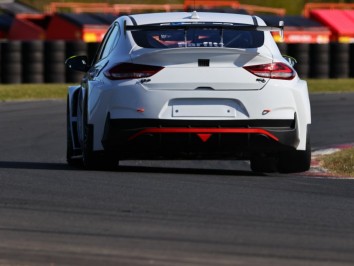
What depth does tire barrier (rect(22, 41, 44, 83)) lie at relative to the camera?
97.6 feet

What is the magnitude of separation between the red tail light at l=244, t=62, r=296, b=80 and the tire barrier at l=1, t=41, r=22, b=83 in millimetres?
19740

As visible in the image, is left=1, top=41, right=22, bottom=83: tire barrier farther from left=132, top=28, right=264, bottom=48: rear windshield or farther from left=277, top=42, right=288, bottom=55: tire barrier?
left=132, top=28, right=264, bottom=48: rear windshield

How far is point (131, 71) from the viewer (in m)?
10.3

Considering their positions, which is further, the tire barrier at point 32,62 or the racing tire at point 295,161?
the tire barrier at point 32,62

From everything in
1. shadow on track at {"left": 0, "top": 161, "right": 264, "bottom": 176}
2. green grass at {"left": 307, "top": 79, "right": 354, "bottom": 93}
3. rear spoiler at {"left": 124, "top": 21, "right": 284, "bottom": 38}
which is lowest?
green grass at {"left": 307, "top": 79, "right": 354, "bottom": 93}

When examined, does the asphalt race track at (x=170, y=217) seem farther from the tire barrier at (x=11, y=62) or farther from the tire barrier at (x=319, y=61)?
the tire barrier at (x=319, y=61)

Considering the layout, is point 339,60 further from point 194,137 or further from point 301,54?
point 194,137

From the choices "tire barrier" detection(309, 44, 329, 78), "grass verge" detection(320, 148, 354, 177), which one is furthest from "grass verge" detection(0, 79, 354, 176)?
"grass verge" detection(320, 148, 354, 177)

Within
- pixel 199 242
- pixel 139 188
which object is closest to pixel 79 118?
pixel 139 188

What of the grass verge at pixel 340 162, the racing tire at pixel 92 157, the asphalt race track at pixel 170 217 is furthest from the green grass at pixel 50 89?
the racing tire at pixel 92 157

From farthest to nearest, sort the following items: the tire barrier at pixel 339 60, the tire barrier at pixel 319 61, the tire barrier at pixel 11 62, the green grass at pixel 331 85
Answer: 1. the tire barrier at pixel 339 60
2. the tire barrier at pixel 319 61
3. the tire barrier at pixel 11 62
4. the green grass at pixel 331 85

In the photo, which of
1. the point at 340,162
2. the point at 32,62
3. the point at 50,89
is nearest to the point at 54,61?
the point at 32,62

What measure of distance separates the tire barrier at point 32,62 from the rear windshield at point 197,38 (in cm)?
1925

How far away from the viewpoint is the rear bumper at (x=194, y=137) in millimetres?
10172
